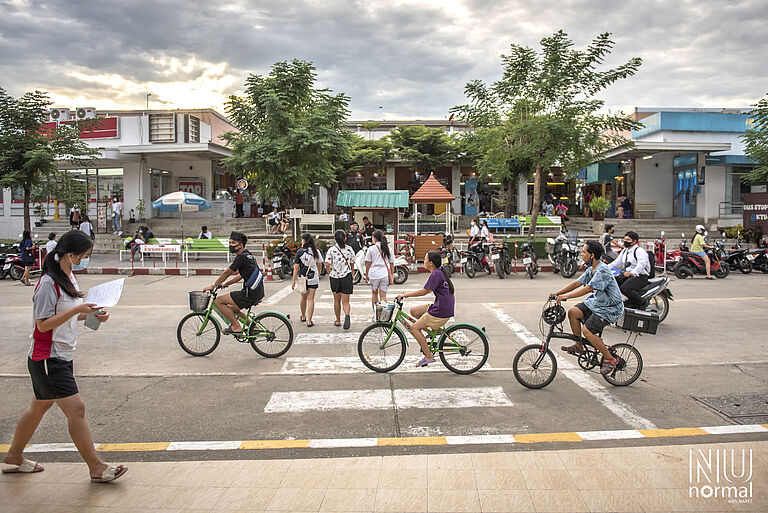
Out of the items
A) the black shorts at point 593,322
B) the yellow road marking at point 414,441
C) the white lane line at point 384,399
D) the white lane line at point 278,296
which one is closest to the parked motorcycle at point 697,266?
the white lane line at point 278,296

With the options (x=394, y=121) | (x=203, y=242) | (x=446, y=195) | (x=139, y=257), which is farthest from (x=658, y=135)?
(x=139, y=257)

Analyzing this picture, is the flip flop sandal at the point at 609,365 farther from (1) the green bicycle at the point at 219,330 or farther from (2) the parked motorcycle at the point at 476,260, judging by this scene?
(2) the parked motorcycle at the point at 476,260

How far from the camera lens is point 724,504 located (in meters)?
3.97

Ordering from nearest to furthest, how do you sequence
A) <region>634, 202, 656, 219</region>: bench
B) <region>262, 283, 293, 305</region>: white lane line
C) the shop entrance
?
<region>262, 283, 293, 305</region>: white lane line, the shop entrance, <region>634, 202, 656, 219</region>: bench

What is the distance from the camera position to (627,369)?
22.4 ft

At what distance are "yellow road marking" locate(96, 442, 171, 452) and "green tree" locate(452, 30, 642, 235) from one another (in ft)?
62.9

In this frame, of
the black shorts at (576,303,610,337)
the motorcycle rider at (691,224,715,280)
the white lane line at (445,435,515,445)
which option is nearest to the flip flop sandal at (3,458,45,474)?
the white lane line at (445,435,515,445)

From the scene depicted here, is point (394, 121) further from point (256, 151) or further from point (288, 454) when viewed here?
point (288, 454)

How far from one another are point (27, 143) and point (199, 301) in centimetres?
1894

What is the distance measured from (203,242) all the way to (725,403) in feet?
65.4

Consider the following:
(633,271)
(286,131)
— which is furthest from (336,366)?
(286,131)

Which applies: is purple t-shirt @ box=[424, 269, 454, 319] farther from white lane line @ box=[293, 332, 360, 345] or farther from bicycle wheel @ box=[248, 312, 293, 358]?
white lane line @ box=[293, 332, 360, 345]

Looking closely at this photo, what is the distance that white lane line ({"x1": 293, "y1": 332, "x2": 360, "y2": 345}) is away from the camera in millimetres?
9219

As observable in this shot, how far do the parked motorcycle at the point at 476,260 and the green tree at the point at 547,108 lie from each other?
6146 millimetres
